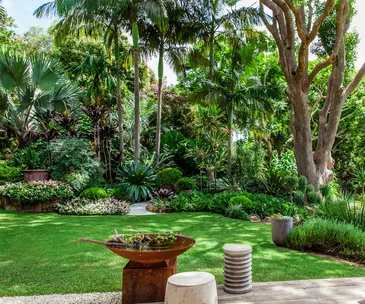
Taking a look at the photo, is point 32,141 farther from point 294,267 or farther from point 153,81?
point 294,267

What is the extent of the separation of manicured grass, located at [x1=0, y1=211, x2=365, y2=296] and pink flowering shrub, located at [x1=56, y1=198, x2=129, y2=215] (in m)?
1.40

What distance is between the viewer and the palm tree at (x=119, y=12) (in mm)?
11402

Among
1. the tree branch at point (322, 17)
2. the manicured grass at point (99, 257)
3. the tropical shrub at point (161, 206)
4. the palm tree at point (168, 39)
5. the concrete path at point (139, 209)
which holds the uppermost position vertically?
the palm tree at point (168, 39)

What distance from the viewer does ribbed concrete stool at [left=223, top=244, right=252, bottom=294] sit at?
3.29 m

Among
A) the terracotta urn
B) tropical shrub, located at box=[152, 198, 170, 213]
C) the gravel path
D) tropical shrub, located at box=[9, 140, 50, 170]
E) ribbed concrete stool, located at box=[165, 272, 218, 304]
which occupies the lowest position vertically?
the gravel path

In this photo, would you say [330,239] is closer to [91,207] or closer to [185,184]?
[185,184]

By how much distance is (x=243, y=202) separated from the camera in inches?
385

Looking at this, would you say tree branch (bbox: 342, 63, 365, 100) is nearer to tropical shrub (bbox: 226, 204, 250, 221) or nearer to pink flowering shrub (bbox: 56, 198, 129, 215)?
tropical shrub (bbox: 226, 204, 250, 221)

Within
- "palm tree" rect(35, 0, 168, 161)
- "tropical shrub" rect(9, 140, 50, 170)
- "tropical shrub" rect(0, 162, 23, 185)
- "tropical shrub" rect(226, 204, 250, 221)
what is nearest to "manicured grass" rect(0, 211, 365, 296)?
"tropical shrub" rect(226, 204, 250, 221)

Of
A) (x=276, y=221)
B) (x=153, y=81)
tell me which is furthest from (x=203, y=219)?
(x=153, y=81)

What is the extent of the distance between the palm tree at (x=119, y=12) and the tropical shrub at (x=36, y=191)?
311 centimetres

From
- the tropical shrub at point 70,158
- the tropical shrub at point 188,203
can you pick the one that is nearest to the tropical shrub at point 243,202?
the tropical shrub at point 188,203

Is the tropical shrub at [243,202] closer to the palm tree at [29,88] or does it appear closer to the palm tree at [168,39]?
the palm tree at [168,39]

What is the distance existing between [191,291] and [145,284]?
84 cm
